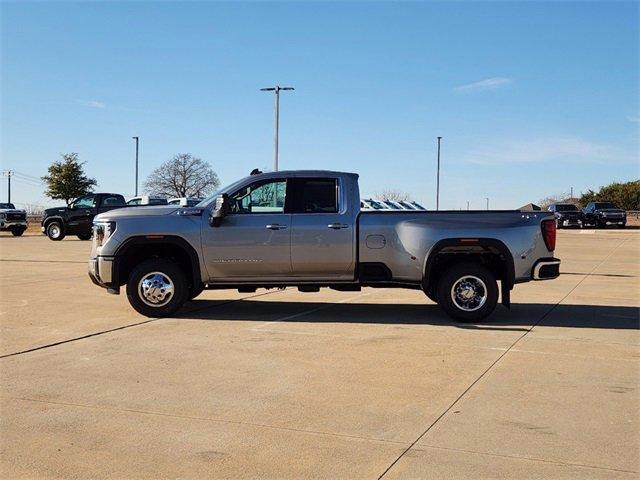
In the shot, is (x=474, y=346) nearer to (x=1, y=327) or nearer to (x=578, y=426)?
(x=578, y=426)

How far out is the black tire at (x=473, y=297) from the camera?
29.1ft

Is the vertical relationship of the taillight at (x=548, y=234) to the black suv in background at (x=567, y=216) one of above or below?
below

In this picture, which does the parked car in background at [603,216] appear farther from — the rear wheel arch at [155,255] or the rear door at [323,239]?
the rear wheel arch at [155,255]

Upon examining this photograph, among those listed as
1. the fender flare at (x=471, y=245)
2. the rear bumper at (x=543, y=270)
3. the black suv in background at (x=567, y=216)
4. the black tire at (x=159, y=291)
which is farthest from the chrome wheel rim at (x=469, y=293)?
the black suv in background at (x=567, y=216)

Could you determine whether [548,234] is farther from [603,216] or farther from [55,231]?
[603,216]

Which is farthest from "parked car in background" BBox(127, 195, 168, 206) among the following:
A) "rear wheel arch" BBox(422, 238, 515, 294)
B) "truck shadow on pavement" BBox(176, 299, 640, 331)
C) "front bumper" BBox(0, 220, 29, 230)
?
"rear wheel arch" BBox(422, 238, 515, 294)

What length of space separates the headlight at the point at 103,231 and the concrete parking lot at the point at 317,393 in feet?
3.41

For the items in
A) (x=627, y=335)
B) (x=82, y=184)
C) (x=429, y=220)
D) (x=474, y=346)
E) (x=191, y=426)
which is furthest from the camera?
(x=82, y=184)

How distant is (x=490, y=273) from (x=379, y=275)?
4.76 feet

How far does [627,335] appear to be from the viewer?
8.18 metres

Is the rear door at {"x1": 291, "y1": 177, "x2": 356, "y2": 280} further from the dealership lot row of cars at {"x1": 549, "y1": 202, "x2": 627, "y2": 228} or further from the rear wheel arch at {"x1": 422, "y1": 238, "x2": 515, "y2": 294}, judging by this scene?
the dealership lot row of cars at {"x1": 549, "y1": 202, "x2": 627, "y2": 228}

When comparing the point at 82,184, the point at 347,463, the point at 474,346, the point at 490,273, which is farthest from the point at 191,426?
the point at 82,184

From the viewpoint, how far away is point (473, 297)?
891 cm

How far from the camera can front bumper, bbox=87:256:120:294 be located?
9.12m
